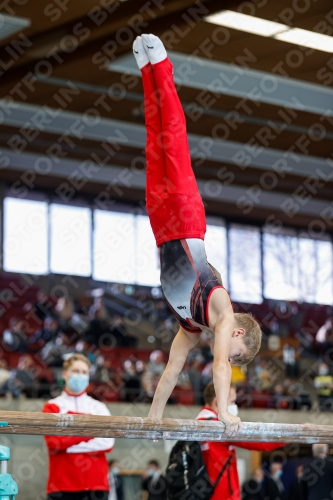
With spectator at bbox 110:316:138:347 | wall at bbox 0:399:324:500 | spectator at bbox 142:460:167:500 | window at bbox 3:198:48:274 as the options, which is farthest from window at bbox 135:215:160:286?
spectator at bbox 142:460:167:500

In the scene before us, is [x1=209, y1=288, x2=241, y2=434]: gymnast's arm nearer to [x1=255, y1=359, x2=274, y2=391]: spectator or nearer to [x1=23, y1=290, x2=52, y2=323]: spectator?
[x1=255, y1=359, x2=274, y2=391]: spectator

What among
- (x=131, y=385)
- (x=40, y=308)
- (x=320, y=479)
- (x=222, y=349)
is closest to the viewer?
(x=222, y=349)

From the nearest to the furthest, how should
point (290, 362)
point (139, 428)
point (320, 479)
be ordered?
point (139, 428), point (320, 479), point (290, 362)

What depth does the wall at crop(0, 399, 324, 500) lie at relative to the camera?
34.9 ft

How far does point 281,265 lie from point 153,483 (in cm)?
972

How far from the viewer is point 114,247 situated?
17.7m

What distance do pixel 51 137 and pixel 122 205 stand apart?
3843 millimetres

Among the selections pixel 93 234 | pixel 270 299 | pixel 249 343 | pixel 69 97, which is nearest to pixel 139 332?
pixel 93 234

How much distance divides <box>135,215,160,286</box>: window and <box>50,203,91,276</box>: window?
1135 millimetres

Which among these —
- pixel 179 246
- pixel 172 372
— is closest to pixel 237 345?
pixel 172 372

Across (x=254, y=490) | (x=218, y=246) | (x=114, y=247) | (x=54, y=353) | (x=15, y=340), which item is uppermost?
(x=218, y=246)

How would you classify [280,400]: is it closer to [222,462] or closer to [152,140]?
[222,462]

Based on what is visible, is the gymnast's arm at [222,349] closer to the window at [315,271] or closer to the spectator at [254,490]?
the spectator at [254,490]

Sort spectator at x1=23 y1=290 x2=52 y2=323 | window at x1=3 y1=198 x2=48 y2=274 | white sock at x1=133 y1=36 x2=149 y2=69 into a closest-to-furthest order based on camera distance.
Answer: white sock at x1=133 y1=36 x2=149 y2=69 < spectator at x1=23 y1=290 x2=52 y2=323 < window at x1=3 y1=198 x2=48 y2=274
